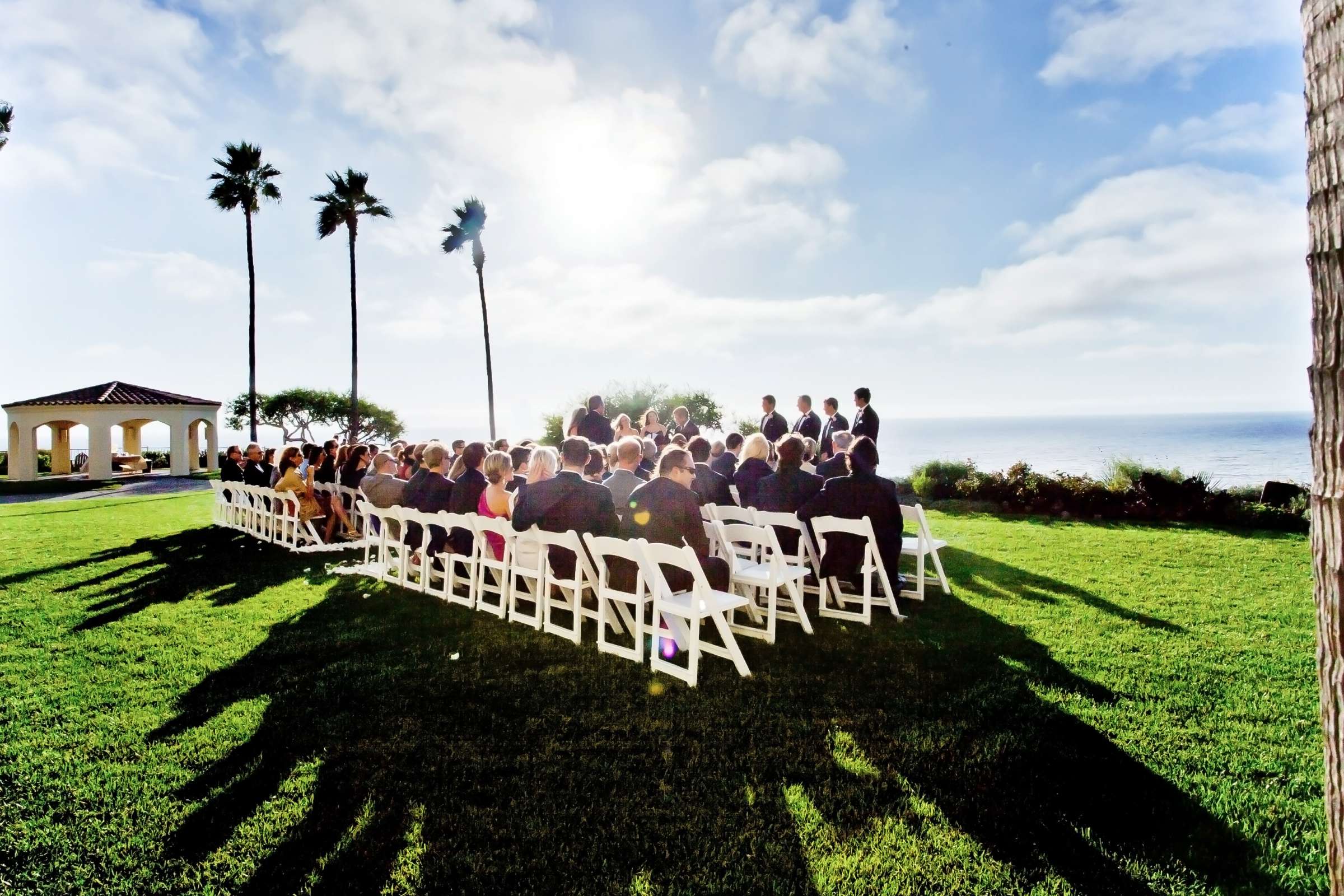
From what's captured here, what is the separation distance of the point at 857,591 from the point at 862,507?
1.10 m

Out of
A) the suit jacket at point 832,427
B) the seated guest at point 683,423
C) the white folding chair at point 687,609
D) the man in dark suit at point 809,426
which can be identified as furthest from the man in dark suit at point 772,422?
the white folding chair at point 687,609

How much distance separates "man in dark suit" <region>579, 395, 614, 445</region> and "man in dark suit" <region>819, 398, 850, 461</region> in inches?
A: 131

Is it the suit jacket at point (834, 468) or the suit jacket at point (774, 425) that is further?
the suit jacket at point (774, 425)

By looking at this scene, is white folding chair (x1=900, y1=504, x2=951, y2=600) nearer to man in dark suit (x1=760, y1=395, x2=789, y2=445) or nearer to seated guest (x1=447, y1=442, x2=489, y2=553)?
man in dark suit (x1=760, y1=395, x2=789, y2=445)

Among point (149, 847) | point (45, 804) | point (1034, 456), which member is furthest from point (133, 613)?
point (1034, 456)

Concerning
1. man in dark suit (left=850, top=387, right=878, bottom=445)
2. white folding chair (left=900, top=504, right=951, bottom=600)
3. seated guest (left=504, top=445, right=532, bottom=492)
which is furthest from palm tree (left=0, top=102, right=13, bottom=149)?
white folding chair (left=900, top=504, right=951, bottom=600)

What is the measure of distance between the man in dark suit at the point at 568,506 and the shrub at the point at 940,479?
1114 centimetres

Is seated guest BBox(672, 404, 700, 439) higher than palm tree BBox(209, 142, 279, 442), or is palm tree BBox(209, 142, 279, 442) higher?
palm tree BBox(209, 142, 279, 442)

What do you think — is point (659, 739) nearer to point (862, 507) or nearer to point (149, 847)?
point (149, 847)

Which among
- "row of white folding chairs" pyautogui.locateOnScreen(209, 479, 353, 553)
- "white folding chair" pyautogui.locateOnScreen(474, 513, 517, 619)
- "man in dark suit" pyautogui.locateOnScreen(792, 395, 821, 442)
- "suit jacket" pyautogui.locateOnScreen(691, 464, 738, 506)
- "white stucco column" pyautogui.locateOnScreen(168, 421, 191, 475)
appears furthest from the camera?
"white stucco column" pyautogui.locateOnScreen(168, 421, 191, 475)

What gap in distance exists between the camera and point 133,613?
5926mm

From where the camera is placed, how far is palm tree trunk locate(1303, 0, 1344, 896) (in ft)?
3.28

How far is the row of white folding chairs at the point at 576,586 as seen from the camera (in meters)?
4.19

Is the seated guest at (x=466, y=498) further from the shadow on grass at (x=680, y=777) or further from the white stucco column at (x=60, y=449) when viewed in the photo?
the white stucco column at (x=60, y=449)
